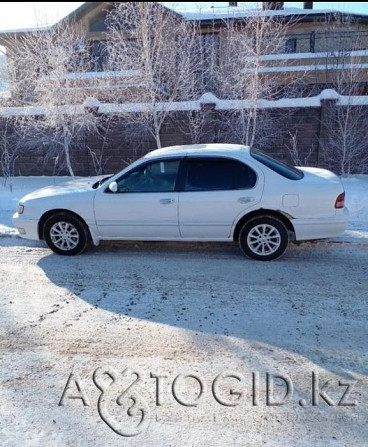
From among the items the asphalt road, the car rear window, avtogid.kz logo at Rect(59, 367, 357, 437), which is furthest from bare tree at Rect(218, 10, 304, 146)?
avtogid.kz logo at Rect(59, 367, 357, 437)

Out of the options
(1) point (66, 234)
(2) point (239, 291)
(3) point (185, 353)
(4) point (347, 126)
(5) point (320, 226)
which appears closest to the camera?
(3) point (185, 353)

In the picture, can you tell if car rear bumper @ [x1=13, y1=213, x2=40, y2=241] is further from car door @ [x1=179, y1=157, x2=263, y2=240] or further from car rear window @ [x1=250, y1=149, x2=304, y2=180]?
car rear window @ [x1=250, y1=149, x2=304, y2=180]

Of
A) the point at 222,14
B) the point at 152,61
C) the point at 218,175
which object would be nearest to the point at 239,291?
the point at 218,175

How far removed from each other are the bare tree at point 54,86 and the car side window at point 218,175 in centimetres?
615

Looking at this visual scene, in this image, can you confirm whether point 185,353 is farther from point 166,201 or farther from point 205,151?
point 205,151

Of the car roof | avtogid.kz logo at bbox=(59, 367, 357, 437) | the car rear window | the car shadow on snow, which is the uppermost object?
the car roof

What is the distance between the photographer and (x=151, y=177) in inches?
222

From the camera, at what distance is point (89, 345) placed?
3482mm

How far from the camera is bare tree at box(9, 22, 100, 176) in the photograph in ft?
34.4

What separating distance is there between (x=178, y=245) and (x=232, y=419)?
377cm

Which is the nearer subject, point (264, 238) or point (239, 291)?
point (239, 291)

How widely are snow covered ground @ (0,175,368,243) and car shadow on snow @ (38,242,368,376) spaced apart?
889 millimetres

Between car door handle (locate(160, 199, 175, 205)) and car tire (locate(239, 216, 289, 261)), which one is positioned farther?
car door handle (locate(160, 199, 175, 205))

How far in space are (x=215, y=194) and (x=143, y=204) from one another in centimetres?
99
